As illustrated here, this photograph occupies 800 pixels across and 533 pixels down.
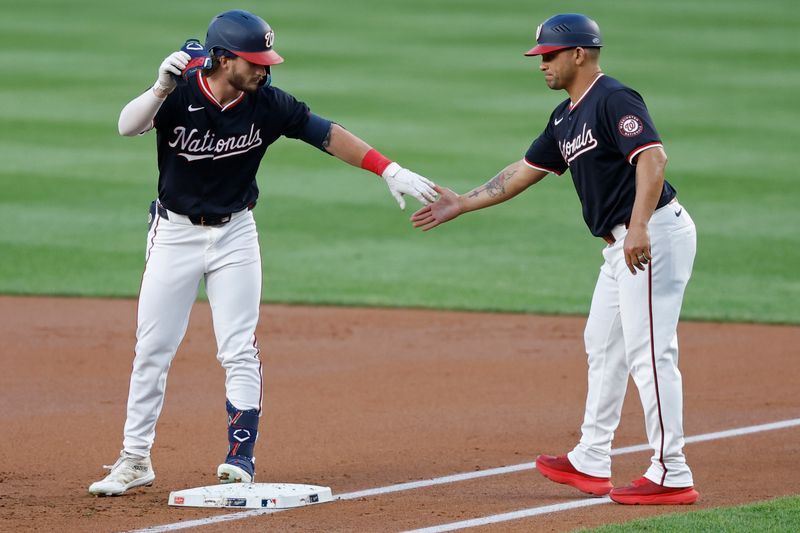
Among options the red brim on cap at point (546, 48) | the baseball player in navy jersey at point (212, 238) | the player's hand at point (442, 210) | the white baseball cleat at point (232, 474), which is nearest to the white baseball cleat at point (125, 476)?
the baseball player in navy jersey at point (212, 238)

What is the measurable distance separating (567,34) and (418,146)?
1165cm

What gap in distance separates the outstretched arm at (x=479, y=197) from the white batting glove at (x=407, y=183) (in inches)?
8.5

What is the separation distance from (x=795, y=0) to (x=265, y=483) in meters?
28.2

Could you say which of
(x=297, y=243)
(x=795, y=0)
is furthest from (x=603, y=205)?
(x=795, y=0)

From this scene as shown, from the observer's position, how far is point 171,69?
17.6 feet

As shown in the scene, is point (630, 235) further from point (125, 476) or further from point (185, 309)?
point (125, 476)

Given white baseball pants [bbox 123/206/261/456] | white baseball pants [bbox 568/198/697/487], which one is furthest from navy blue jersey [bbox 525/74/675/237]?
white baseball pants [bbox 123/206/261/456]

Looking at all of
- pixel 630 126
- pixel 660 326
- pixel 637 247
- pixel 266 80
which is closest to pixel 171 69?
→ pixel 266 80

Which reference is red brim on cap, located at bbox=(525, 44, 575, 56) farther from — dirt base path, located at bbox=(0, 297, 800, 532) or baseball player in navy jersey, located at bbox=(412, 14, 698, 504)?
dirt base path, located at bbox=(0, 297, 800, 532)

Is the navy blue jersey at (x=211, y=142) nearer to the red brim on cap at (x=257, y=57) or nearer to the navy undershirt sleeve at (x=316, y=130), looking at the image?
the navy undershirt sleeve at (x=316, y=130)

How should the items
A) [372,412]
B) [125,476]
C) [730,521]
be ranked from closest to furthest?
1. [730,521]
2. [125,476]
3. [372,412]

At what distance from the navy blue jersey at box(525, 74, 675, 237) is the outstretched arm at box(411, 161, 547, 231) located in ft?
1.74

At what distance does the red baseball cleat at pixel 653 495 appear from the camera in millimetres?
5566

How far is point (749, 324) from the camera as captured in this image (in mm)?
10078
